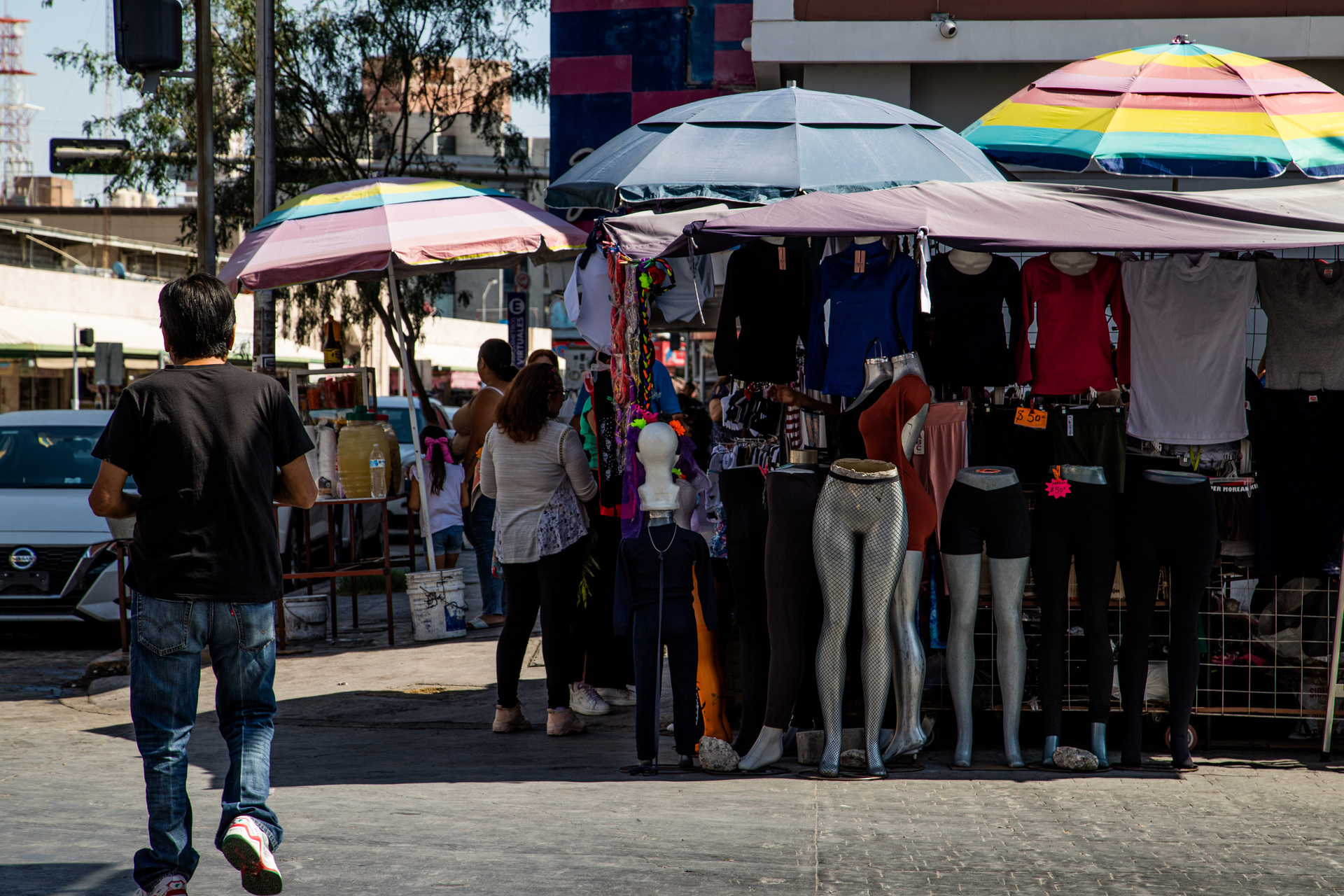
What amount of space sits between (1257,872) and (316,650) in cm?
705

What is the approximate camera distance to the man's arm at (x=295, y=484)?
411cm

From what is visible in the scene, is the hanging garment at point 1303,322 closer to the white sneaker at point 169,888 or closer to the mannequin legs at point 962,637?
the mannequin legs at point 962,637

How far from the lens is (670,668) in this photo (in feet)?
19.1

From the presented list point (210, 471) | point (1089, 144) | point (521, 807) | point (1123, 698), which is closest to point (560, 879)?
point (521, 807)

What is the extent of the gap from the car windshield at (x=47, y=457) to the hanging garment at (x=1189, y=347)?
331 inches

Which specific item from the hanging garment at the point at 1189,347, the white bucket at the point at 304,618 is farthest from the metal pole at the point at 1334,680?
the white bucket at the point at 304,618

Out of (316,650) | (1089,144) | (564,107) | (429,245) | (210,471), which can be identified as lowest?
(316,650)

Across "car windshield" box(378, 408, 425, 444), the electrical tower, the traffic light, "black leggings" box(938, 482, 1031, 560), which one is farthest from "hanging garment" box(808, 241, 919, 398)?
the electrical tower

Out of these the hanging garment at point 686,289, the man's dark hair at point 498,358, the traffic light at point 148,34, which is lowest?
Result: the man's dark hair at point 498,358

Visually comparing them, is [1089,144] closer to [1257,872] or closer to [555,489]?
[555,489]

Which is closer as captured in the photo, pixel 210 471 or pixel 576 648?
pixel 210 471

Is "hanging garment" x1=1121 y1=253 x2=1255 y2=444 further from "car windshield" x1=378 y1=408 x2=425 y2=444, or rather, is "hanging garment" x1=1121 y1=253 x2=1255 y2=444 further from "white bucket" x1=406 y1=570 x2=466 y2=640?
"car windshield" x1=378 y1=408 x2=425 y2=444

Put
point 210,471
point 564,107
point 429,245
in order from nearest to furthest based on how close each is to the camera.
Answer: point 210,471 → point 429,245 → point 564,107

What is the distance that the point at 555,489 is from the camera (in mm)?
6660
